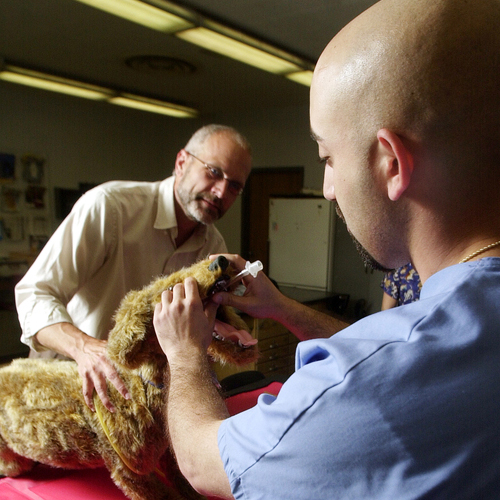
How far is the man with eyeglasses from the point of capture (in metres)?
1.47

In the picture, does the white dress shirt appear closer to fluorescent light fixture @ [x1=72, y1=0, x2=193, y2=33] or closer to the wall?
fluorescent light fixture @ [x1=72, y1=0, x2=193, y2=33]

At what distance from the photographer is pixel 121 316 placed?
1.12 m

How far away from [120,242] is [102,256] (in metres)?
0.09

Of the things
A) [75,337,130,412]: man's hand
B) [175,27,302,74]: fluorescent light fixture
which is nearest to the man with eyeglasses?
[75,337,130,412]: man's hand

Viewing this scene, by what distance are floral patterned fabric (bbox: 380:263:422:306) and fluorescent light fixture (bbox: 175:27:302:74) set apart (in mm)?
2137

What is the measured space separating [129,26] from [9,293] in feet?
10.3

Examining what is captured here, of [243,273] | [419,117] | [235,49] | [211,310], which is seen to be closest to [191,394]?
[211,310]

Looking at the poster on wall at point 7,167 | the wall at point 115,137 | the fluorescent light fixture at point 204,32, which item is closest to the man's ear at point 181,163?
the fluorescent light fixture at point 204,32

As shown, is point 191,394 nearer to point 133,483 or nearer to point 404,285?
point 133,483

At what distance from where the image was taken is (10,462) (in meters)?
1.14

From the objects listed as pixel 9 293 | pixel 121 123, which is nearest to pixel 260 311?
pixel 9 293

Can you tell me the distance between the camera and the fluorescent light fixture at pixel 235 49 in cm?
329

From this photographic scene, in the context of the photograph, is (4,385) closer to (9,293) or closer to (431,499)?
(431,499)

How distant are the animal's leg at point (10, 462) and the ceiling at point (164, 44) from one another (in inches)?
113
